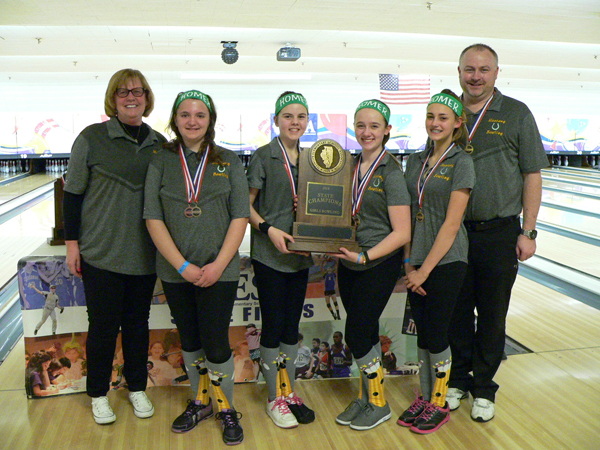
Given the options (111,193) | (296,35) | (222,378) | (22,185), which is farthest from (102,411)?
(22,185)

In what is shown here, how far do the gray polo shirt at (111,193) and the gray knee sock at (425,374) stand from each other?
115 centimetres

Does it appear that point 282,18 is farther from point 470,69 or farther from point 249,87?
point 249,87

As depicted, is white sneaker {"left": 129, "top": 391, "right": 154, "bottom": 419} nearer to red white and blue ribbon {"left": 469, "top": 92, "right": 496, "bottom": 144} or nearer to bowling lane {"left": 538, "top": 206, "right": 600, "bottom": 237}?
red white and blue ribbon {"left": 469, "top": 92, "right": 496, "bottom": 144}

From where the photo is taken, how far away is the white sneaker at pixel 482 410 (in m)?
2.16

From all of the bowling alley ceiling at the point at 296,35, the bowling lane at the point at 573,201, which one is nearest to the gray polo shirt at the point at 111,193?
the bowling alley ceiling at the point at 296,35

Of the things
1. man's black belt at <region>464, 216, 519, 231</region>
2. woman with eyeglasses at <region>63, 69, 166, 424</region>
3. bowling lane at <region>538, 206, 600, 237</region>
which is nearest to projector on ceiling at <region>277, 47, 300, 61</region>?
bowling lane at <region>538, 206, 600, 237</region>

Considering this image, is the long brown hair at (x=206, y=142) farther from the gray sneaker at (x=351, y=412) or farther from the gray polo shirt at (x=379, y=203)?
the gray sneaker at (x=351, y=412)

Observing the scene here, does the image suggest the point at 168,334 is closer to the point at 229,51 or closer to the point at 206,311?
the point at 206,311

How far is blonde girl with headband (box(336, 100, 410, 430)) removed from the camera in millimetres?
1944

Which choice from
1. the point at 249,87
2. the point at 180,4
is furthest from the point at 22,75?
the point at 180,4

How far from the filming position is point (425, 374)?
2.14 m

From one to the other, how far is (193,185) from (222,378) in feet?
2.44

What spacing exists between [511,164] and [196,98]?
1221mm

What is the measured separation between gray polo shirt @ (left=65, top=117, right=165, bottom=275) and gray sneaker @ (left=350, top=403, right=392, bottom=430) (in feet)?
3.40
